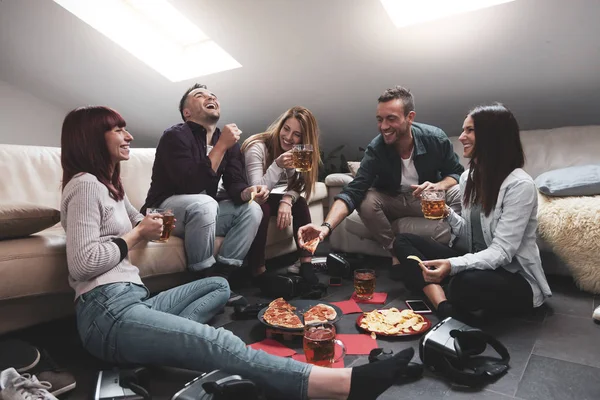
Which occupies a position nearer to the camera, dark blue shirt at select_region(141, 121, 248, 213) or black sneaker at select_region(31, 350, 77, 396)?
black sneaker at select_region(31, 350, 77, 396)

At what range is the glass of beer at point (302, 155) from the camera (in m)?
2.17

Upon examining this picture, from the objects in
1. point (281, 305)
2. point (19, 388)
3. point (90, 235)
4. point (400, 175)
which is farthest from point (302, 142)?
point (19, 388)

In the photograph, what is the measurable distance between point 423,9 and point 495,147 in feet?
4.58

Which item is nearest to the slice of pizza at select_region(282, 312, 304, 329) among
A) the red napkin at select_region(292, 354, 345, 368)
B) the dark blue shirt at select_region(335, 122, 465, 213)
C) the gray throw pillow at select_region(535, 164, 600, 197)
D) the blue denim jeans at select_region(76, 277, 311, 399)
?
the red napkin at select_region(292, 354, 345, 368)

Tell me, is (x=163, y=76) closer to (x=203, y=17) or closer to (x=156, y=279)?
(x=203, y=17)

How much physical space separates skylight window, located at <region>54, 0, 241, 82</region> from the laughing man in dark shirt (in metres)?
1.39

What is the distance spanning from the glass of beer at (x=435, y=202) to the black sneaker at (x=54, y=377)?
1.60 meters

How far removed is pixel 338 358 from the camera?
5.21ft

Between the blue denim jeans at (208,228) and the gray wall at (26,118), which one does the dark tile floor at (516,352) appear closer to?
the blue denim jeans at (208,228)

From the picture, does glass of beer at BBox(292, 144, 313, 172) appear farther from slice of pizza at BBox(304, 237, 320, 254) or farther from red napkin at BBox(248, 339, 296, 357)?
red napkin at BBox(248, 339, 296, 357)

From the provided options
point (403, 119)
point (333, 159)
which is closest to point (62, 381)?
point (403, 119)

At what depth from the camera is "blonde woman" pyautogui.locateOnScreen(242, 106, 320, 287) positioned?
260 centimetres

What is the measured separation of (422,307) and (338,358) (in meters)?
0.71

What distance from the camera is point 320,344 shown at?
1415mm
